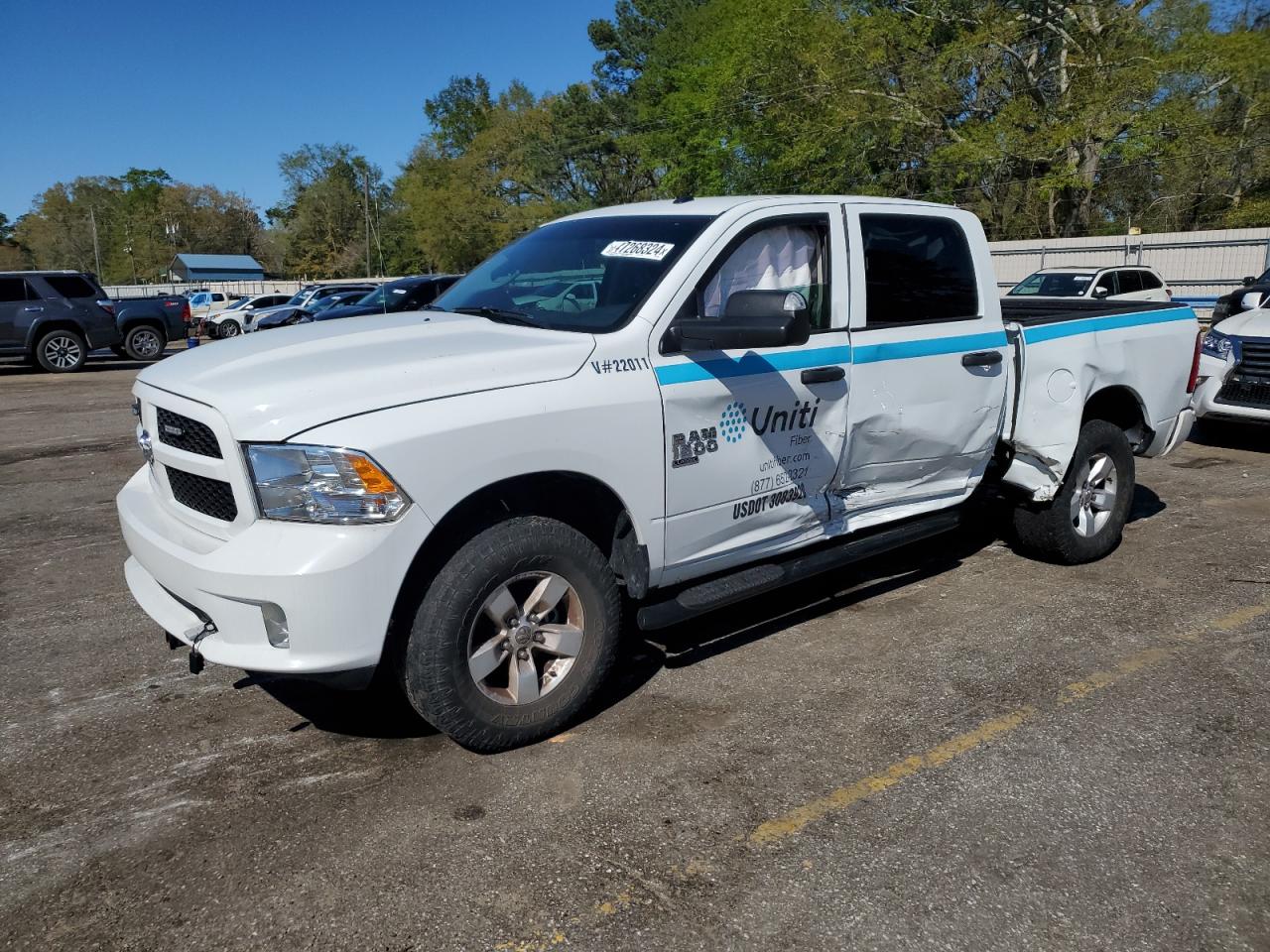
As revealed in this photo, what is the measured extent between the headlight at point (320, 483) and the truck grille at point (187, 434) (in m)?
0.24

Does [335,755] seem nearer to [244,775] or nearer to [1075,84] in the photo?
[244,775]

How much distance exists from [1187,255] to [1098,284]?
8.61 m

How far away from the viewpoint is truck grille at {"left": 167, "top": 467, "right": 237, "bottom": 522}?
3119 millimetres

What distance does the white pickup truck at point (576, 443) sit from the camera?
297 centimetres

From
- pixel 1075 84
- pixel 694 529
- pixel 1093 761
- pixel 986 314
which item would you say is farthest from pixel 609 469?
pixel 1075 84

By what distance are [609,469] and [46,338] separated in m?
17.8

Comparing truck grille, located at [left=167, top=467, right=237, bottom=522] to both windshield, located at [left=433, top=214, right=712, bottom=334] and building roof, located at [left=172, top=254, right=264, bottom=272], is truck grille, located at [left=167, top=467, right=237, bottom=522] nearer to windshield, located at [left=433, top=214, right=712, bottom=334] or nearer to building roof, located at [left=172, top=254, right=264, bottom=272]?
windshield, located at [left=433, top=214, right=712, bottom=334]

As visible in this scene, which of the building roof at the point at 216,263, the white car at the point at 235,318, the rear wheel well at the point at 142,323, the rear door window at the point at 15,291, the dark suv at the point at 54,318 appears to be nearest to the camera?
the rear door window at the point at 15,291

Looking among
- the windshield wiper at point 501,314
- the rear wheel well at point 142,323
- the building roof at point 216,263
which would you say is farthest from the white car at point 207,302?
the building roof at point 216,263

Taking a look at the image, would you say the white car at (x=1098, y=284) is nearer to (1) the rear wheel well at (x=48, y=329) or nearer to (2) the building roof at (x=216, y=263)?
(1) the rear wheel well at (x=48, y=329)

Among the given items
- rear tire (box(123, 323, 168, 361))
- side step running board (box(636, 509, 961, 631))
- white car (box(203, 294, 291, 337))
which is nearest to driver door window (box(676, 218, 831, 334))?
side step running board (box(636, 509, 961, 631))

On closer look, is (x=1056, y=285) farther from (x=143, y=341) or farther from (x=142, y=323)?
(x=143, y=341)

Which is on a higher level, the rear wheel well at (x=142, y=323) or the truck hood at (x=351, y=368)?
the truck hood at (x=351, y=368)

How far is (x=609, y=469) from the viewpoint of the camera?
3.45m
